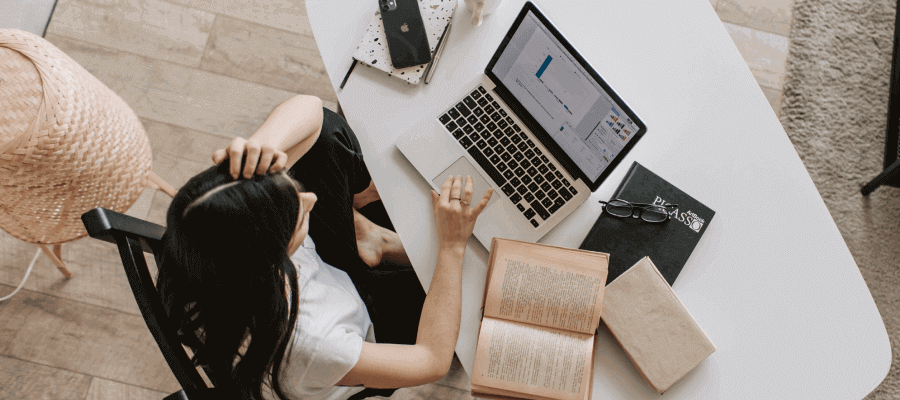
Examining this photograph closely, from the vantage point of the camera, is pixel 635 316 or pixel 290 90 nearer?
pixel 635 316

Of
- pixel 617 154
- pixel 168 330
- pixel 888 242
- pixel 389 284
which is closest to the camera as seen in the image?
pixel 168 330

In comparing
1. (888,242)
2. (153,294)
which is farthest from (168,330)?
(888,242)

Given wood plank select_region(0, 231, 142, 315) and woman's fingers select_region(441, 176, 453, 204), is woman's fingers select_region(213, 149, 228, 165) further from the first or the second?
wood plank select_region(0, 231, 142, 315)

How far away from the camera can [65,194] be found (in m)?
0.99

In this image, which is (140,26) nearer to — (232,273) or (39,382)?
(39,382)

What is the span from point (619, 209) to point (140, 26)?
1.64 metres

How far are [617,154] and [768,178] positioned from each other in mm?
352

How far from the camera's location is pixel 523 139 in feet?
3.07

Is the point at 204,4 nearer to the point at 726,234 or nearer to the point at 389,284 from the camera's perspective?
the point at 389,284

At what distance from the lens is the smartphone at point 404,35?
953mm

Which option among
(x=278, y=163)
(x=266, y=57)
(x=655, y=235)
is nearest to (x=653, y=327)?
(x=655, y=235)

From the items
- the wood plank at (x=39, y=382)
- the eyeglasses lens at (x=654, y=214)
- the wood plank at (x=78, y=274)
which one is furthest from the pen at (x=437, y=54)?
the wood plank at (x=39, y=382)

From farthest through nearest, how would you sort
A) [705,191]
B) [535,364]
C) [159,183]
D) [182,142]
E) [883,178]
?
1. [182,142]
2. [883,178]
3. [159,183]
4. [705,191]
5. [535,364]

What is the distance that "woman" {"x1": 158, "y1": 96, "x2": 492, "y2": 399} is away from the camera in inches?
25.9
